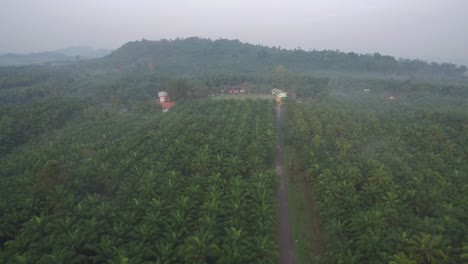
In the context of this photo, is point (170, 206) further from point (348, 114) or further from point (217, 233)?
point (348, 114)

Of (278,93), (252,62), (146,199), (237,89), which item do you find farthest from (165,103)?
(252,62)

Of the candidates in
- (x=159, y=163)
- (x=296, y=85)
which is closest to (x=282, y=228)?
(x=159, y=163)

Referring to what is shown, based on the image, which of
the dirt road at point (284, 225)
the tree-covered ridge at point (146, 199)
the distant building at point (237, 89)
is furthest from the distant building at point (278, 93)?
the dirt road at point (284, 225)

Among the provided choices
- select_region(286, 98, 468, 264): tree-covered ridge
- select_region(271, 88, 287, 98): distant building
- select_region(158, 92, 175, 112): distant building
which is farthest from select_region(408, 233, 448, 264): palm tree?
select_region(271, 88, 287, 98): distant building

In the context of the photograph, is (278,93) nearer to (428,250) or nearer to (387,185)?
(387,185)

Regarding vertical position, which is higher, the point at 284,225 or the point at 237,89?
the point at 237,89

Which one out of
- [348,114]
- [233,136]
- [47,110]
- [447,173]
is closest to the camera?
[447,173]
